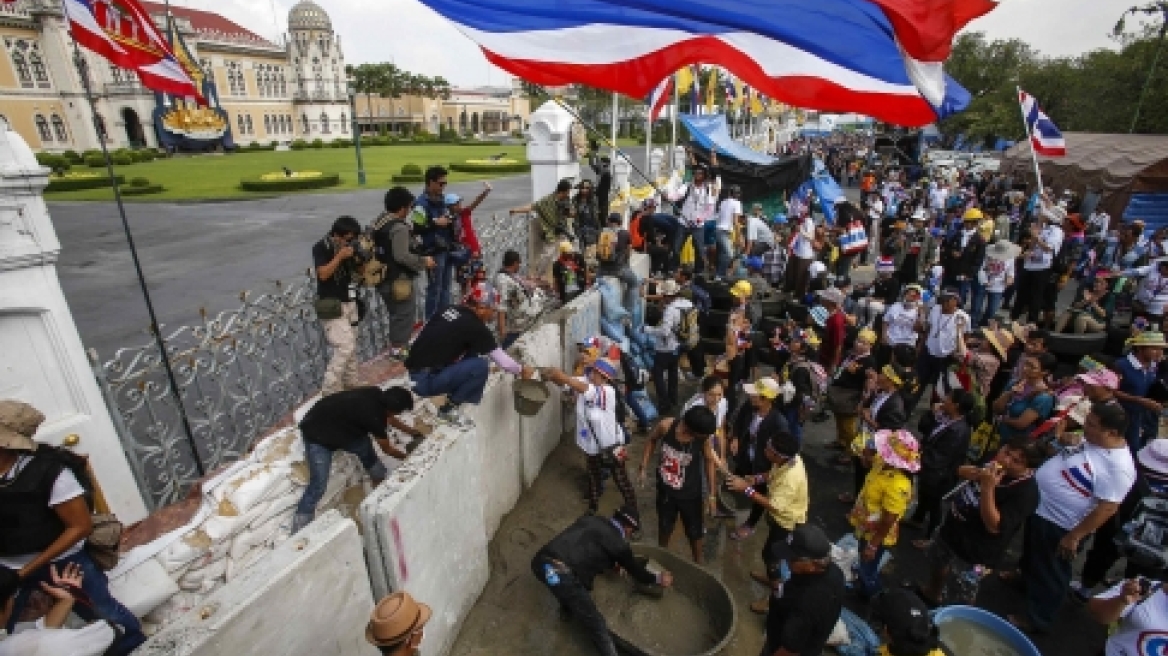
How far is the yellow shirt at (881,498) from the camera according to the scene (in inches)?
159

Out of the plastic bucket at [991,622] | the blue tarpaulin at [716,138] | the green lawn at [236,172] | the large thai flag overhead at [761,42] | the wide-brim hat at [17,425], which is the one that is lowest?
the plastic bucket at [991,622]

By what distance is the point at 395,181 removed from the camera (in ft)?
90.9

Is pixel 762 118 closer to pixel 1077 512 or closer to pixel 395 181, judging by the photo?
pixel 395 181

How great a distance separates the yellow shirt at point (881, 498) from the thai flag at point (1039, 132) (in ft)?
A: 31.6

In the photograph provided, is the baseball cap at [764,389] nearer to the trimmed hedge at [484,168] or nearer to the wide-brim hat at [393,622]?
the wide-brim hat at [393,622]

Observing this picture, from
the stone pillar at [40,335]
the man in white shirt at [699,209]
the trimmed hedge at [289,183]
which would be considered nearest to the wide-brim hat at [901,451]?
the stone pillar at [40,335]

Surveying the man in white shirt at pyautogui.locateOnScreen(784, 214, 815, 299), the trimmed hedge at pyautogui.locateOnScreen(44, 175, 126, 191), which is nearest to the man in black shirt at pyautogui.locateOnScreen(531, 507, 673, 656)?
the man in white shirt at pyautogui.locateOnScreen(784, 214, 815, 299)

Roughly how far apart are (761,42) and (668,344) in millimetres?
3638

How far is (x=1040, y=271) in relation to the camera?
9.27 m

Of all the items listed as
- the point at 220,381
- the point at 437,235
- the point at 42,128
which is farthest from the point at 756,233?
the point at 42,128

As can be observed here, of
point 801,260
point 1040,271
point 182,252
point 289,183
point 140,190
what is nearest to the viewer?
point 1040,271

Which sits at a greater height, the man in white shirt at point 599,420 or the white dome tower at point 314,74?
the white dome tower at point 314,74

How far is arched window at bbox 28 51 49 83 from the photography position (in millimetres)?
44231

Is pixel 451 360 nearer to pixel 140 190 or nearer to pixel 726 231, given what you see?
pixel 726 231
